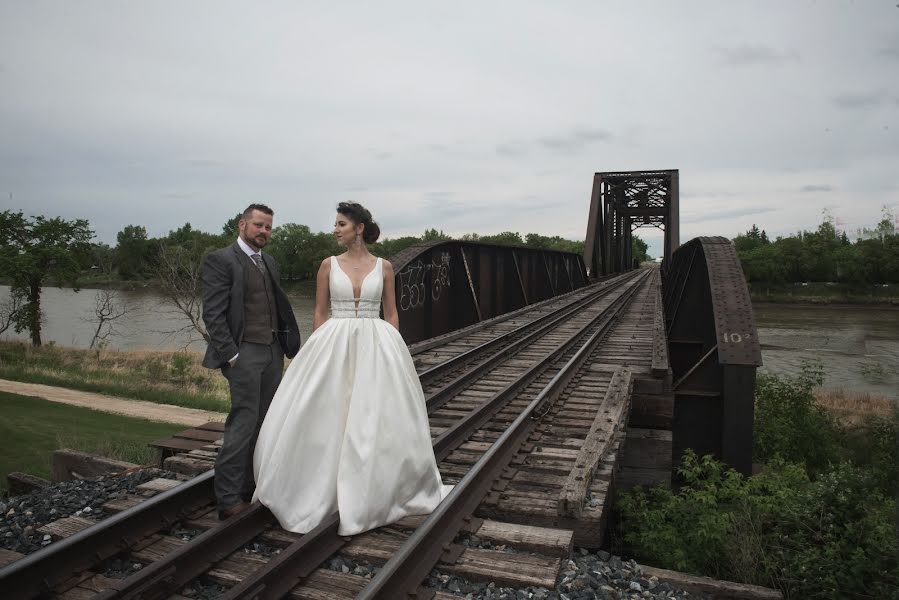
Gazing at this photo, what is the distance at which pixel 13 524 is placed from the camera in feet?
11.5

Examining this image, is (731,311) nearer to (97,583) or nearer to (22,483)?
(97,583)

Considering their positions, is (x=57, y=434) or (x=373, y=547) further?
(x=57, y=434)

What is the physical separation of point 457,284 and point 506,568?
9.43 metres

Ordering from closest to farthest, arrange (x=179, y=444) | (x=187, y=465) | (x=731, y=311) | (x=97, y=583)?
(x=97, y=583) → (x=187, y=465) → (x=179, y=444) → (x=731, y=311)

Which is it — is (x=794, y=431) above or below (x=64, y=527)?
below

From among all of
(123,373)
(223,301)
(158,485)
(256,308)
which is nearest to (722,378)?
(256,308)

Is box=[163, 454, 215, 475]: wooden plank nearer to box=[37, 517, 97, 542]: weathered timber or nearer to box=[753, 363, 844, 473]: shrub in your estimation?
box=[37, 517, 97, 542]: weathered timber

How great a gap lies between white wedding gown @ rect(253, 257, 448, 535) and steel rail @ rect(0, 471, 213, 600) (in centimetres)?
43

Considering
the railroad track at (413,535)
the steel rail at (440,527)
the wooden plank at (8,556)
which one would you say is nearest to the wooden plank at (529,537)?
the railroad track at (413,535)

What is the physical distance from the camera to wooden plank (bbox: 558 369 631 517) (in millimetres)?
3559

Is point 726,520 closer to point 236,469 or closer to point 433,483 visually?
point 433,483

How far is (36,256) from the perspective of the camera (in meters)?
32.9

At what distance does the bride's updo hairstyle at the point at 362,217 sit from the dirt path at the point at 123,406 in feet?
34.2

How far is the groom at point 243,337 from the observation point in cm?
341
